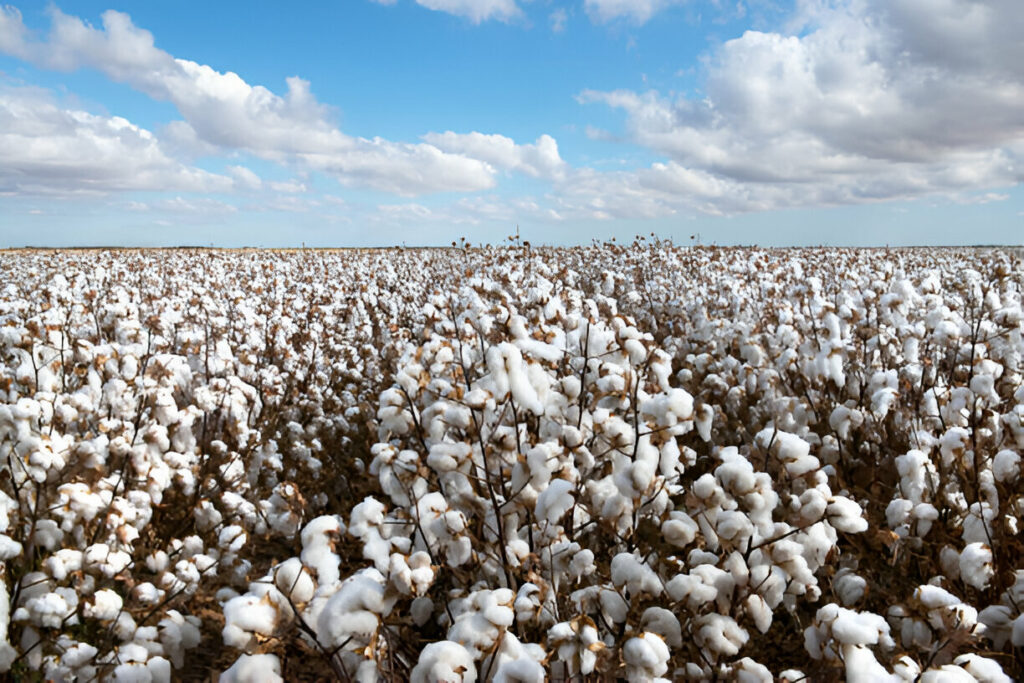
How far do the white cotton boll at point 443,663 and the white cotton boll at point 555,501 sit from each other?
2.08 feet

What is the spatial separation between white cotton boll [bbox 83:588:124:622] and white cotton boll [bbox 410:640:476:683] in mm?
1617

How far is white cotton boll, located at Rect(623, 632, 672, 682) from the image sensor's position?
71.7 inches

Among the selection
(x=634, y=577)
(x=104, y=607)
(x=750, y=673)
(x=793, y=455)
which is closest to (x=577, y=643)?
(x=634, y=577)

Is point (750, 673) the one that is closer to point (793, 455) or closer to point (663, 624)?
point (663, 624)

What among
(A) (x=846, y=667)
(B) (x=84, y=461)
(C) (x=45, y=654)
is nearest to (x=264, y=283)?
(B) (x=84, y=461)

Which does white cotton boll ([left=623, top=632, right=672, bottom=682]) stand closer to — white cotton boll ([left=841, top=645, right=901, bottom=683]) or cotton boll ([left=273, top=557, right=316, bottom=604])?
white cotton boll ([left=841, top=645, right=901, bottom=683])

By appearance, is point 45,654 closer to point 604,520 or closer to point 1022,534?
point 604,520

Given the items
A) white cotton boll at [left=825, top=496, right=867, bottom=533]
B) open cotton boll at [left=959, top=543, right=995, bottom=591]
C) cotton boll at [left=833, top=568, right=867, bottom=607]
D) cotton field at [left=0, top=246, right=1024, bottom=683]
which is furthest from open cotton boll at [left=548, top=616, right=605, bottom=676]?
open cotton boll at [left=959, top=543, right=995, bottom=591]

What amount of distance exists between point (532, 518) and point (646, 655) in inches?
37.0

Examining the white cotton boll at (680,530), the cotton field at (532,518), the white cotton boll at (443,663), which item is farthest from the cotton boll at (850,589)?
the white cotton boll at (443,663)

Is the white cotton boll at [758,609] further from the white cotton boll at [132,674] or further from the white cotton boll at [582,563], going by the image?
the white cotton boll at [132,674]

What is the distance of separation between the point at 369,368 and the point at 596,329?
541 centimetres

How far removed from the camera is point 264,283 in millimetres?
13727

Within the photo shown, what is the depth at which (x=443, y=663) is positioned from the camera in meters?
1.71
